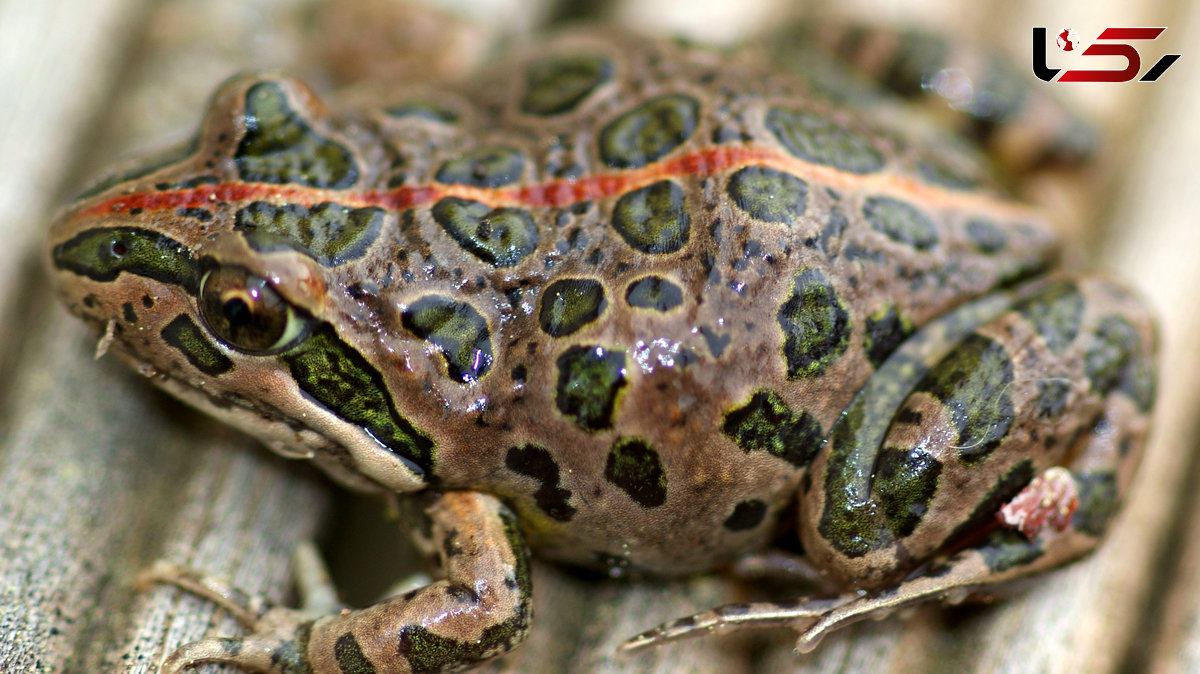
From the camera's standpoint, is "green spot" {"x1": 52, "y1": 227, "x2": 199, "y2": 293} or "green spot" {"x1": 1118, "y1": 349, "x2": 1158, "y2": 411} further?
"green spot" {"x1": 1118, "y1": 349, "x2": 1158, "y2": 411}

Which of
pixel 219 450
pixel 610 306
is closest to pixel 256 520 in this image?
pixel 219 450

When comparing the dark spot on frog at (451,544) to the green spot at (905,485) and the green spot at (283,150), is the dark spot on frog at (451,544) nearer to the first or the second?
the green spot at (283,150)

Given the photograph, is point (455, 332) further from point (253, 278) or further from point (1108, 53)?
point (1108, 53)

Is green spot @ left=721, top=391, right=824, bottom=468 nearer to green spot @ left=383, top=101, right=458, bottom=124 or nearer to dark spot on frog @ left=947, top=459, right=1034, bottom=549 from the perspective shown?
dark spot on frog @ left=947, top=459, right=1034, bottom=549

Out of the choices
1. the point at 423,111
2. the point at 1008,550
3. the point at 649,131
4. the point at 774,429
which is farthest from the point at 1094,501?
the point at 423,111

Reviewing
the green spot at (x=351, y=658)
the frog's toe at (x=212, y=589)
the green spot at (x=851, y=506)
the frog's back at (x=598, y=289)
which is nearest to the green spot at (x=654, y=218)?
the frog's back at (x=598, y=289)

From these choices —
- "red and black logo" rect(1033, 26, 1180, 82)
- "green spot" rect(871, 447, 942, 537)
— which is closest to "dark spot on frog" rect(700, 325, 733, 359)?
"green spot" rect(871, 447, 942, 537)
